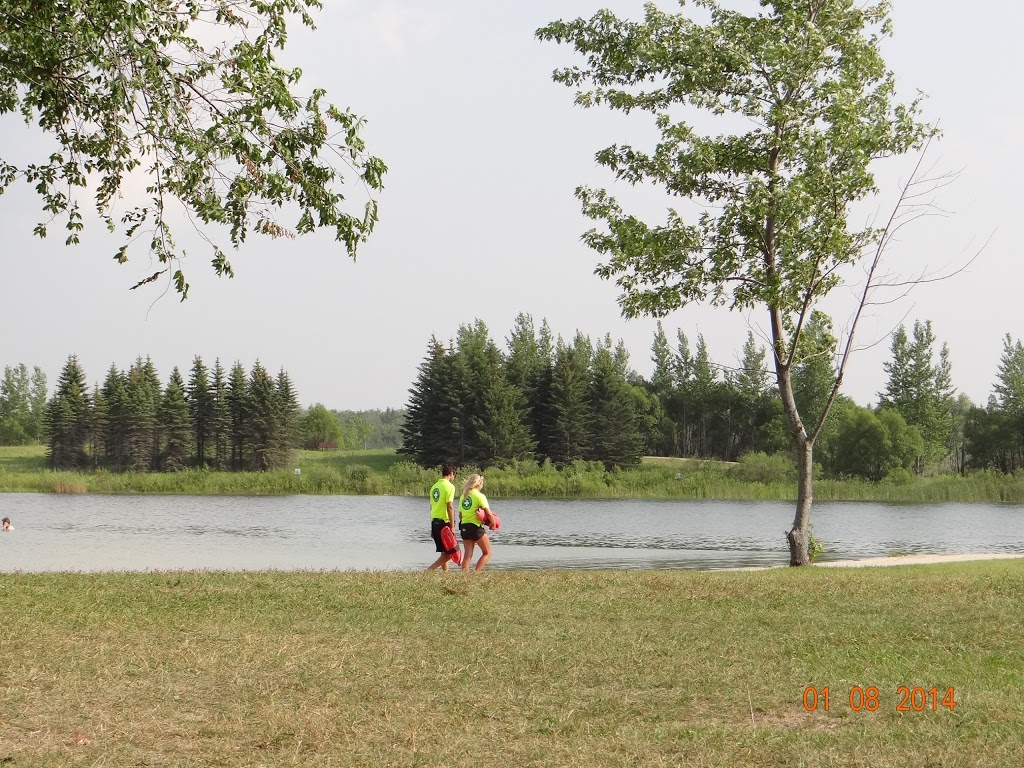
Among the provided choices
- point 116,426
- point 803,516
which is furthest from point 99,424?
point 803,516

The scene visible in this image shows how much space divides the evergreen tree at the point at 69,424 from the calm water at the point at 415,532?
125ft

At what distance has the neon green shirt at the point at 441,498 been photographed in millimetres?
17484

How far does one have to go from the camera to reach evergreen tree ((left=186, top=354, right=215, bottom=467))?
96375mm

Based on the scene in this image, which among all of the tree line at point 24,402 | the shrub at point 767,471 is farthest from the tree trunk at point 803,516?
the tree line at point 24,402

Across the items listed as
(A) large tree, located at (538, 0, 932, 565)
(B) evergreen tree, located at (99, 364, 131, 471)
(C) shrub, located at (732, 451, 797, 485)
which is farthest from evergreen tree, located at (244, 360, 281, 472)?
(A) large tree, located at (538, 0, 932, 565)

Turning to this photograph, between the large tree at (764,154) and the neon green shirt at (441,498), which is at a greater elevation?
the large tree at (764,154)

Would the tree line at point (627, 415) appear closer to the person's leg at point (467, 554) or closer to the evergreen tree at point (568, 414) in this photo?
the evergreen tree at point (568, 414)

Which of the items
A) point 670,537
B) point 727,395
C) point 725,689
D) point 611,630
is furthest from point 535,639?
point 727,395

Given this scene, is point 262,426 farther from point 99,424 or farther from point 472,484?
point 472,484

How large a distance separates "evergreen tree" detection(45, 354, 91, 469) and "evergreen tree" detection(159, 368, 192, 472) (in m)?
7.81

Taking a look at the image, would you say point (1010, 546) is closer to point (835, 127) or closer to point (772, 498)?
point (835, 127)

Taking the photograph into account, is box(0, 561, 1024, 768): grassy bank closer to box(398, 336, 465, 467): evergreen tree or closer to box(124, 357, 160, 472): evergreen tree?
box(398, 336, 465, 467): evergreen tree

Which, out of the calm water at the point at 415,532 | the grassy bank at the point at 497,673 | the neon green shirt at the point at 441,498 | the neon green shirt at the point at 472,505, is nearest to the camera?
the grassy bank at the point at 497,673

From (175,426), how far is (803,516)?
8131cm
